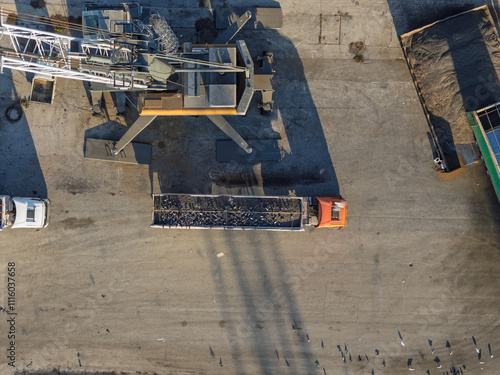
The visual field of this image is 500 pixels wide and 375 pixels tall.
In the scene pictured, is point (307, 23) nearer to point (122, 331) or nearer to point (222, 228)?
point (222, 228)

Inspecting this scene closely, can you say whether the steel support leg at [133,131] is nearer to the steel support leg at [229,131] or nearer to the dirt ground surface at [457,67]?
the steel support leg at [229,131]

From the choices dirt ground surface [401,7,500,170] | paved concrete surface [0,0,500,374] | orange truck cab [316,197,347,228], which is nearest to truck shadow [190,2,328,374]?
paved concrete surface [0,0,500,374]

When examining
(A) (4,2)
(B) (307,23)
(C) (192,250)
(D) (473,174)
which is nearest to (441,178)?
(D) (473,174)

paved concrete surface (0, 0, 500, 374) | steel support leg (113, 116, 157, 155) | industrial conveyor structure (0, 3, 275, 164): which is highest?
industrial conveyor structure (0, 3, 275, 164)

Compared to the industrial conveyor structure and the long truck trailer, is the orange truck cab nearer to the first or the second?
the long truck trailer

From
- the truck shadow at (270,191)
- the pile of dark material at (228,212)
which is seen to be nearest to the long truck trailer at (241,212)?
the pile of dark material at (228,212)

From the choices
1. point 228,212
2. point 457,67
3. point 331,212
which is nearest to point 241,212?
point 228,212
